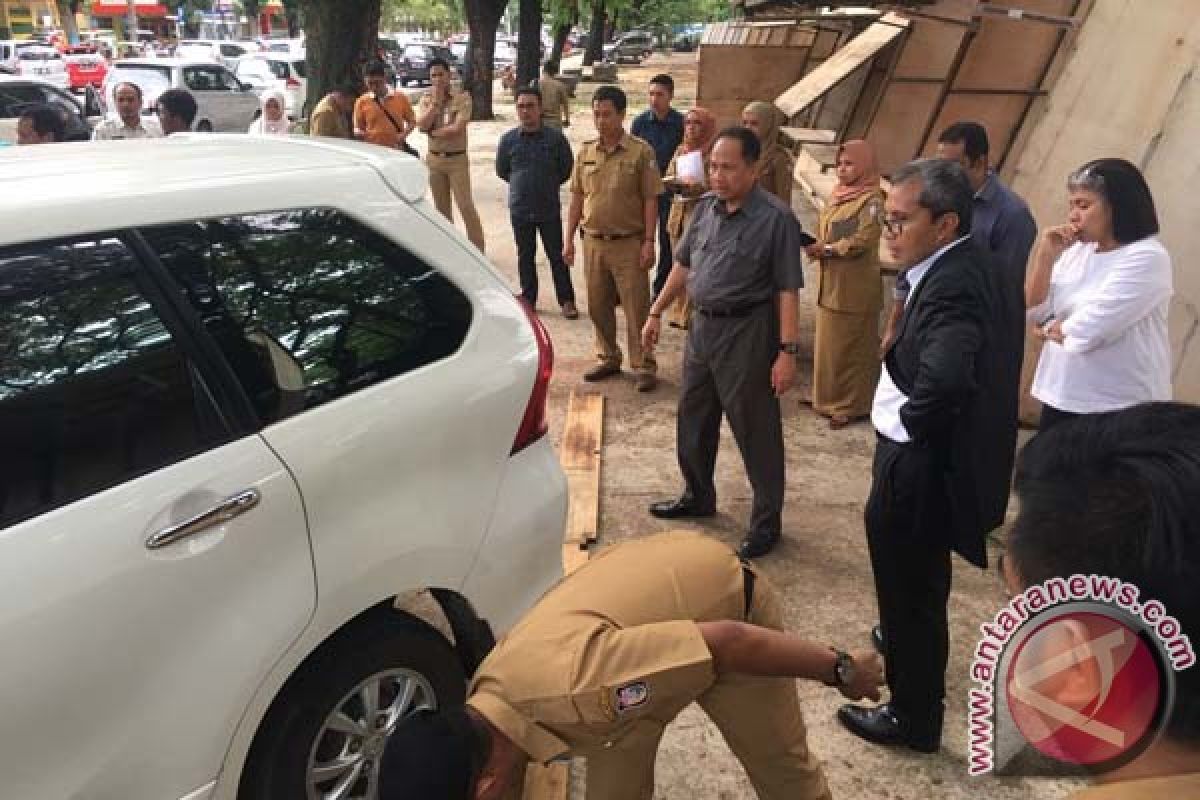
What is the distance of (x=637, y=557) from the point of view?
5.75 feet

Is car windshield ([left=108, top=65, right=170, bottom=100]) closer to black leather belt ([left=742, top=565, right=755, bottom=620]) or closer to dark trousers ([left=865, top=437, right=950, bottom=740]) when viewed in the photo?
dark trousers ([left=865, top=437, right=950, bottom=740])

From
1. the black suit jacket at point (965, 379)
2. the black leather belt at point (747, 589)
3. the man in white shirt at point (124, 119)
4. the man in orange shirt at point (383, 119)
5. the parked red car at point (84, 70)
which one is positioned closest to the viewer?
the black leather belt at point (747, 589)

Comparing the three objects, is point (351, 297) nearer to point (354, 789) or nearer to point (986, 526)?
point (354, 789)

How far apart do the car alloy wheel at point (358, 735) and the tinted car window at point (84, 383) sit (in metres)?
0.74

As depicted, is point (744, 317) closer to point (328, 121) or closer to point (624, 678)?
point (624, 678)

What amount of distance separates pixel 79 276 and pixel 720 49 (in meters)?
7.53

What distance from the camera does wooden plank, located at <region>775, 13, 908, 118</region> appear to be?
521 centimetres

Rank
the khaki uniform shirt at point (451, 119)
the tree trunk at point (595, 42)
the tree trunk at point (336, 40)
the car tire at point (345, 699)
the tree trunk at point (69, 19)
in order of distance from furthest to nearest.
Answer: the tree trunk at point (69, 19)
the tree trunk at point (595, 42)
the tree trunk at point (336, 40)
the khaki uniform shirt at point (451, 119)
the car tire at point (345, 699)

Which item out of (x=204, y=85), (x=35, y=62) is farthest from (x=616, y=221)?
(x=35, y=62)

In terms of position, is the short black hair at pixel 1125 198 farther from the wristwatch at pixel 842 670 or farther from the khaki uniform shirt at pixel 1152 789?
the khaki uniform shirt at pixel 1152 789

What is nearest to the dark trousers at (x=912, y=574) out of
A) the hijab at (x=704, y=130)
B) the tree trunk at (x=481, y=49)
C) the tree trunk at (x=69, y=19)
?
the hijab at (x=704, y=130)

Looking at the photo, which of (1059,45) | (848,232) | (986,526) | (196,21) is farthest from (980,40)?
(196,21)

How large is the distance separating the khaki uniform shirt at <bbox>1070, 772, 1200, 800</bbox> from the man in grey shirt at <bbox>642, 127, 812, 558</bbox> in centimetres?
272

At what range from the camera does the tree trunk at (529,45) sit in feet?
66.5
